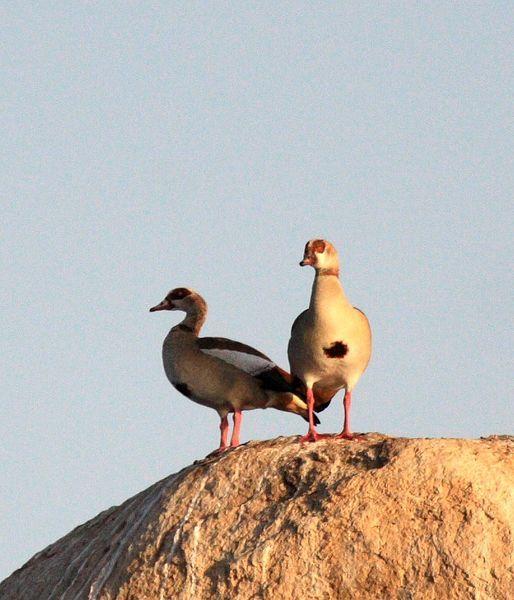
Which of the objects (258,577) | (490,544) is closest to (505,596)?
(490,544)

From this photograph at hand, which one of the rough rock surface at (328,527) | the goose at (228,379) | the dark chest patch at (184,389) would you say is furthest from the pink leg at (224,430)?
the rough rock surface at (328,527)

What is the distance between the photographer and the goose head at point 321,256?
15523 millimetres

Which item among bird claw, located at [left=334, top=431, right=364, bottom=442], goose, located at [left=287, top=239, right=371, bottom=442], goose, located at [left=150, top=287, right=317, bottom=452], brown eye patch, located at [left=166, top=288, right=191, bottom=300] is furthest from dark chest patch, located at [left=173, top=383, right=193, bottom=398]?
bird claw, located at [left=334, top=431, right=364, bottom=442]

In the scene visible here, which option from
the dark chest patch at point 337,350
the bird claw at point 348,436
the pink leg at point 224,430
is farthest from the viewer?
the pink leg at point 224,430

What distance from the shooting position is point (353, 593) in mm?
12586

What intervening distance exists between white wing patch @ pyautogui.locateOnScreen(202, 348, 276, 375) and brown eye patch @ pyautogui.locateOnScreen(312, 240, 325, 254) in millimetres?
2091

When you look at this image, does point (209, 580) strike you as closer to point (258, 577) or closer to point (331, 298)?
point (258, 577)

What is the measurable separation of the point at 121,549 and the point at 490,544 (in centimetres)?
334

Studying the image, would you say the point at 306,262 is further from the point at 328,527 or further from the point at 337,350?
the point at 328,527

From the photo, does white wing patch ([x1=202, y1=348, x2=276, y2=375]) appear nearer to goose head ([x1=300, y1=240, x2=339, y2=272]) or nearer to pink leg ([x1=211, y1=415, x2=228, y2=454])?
pink leg ([x1=211, y1=415, x2=228, y2=454])

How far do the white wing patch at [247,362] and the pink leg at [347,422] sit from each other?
192cm

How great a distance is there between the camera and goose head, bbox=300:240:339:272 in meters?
15.5

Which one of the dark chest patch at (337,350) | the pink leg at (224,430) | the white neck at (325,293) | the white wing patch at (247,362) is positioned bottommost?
the pink leg at (224,430)

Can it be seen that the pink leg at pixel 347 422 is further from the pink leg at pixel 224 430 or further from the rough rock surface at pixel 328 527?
the pink leg at pixel 224 430
